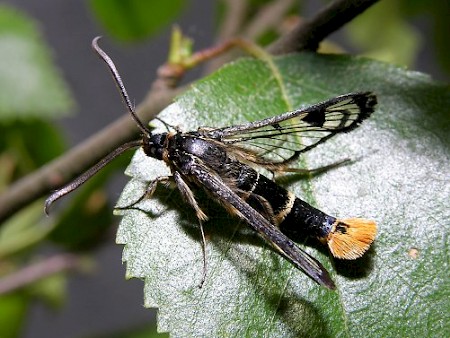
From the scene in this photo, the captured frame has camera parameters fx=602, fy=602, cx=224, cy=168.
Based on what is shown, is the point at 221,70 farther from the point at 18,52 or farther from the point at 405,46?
the point at 405,46

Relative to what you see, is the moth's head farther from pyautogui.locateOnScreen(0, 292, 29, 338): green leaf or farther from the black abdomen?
pyautogui.locateOnScreen(0, 292, 29, 338): green leaf

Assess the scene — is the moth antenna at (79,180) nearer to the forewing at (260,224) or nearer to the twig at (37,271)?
the forewing at (260,224)

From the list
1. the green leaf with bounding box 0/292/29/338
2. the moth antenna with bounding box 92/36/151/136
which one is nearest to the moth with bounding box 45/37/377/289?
the moth antenna with bounding box 92/36/151/136

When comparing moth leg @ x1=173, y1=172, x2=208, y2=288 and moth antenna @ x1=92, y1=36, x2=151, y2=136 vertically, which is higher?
moth antenna @ x1=92, y1=36, x2=151, y2=136

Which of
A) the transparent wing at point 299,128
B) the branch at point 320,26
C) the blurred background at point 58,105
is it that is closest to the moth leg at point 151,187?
the transparent wing at point 299,128

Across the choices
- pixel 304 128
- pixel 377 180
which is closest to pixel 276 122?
pixel 304 128

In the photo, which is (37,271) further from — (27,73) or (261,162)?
(261,162)
